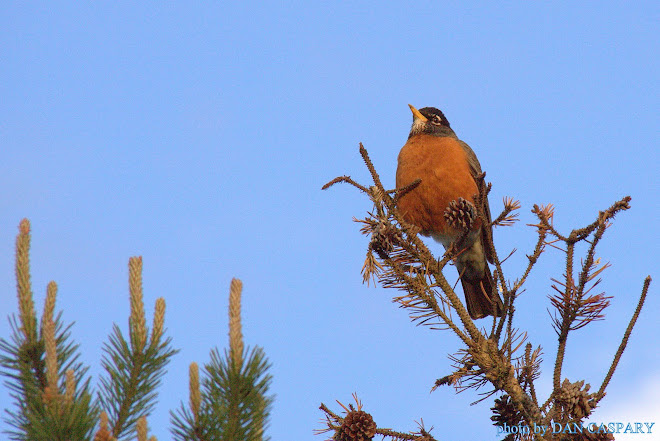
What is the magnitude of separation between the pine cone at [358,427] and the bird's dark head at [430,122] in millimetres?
4205

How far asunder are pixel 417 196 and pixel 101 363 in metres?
4.14

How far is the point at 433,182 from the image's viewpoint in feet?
19.6

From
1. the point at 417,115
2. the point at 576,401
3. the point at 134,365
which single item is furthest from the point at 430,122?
the point at 134,365

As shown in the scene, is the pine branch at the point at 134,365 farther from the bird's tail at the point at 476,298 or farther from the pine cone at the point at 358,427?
the bird's tail at the point at 476,298

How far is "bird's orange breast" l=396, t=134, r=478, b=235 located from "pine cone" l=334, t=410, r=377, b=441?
2773 mm

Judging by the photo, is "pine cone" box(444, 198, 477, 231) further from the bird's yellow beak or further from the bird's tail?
the bird's yellow beak

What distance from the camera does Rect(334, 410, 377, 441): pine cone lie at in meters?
3.21

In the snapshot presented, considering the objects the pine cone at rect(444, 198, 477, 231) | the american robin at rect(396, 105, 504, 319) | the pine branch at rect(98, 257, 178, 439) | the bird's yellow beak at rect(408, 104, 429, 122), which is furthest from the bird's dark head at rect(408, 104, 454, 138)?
the pine branch at rect(98, 257, 178, 439)

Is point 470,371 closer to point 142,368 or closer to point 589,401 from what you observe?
point 589,401

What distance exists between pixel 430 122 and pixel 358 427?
16.0ft

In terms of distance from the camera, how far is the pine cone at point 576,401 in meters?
3.07

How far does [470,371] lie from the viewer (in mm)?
3512

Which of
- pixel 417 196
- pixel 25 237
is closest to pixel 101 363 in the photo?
pixel 25 237

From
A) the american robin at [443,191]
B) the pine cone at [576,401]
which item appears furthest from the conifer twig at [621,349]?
the american robin at [443,191]
